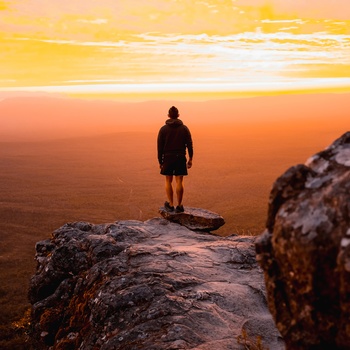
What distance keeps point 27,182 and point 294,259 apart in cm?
9814

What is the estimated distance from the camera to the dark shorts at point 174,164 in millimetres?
10617

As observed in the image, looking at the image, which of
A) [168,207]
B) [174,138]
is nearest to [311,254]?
[174,138]

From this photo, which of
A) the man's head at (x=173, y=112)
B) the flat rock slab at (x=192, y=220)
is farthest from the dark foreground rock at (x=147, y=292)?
the man's head at (x=173, y=112)

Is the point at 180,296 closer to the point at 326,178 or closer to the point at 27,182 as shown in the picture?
the point at 326,178

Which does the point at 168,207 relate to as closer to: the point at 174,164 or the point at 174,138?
the point at 174,164

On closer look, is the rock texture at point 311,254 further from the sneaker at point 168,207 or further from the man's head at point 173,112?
the sneaker at point 168,207

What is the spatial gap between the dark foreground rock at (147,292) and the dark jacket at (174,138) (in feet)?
6.75

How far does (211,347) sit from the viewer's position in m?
5.20

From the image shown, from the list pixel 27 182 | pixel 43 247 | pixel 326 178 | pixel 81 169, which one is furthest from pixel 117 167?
pixel 326 178

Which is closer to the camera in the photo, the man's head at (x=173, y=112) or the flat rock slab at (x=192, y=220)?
the man's head at (x=173, y=112)

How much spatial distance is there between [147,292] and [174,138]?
4790 millimetres

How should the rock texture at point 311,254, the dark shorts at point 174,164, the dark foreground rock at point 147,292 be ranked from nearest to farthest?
the rock texture at point 311,254 < the dark foreground rock at point 147,292 < the dark shorts at point 174,164

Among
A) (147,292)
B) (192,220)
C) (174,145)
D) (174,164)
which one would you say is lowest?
(192,220)

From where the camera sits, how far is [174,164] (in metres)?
10.6
